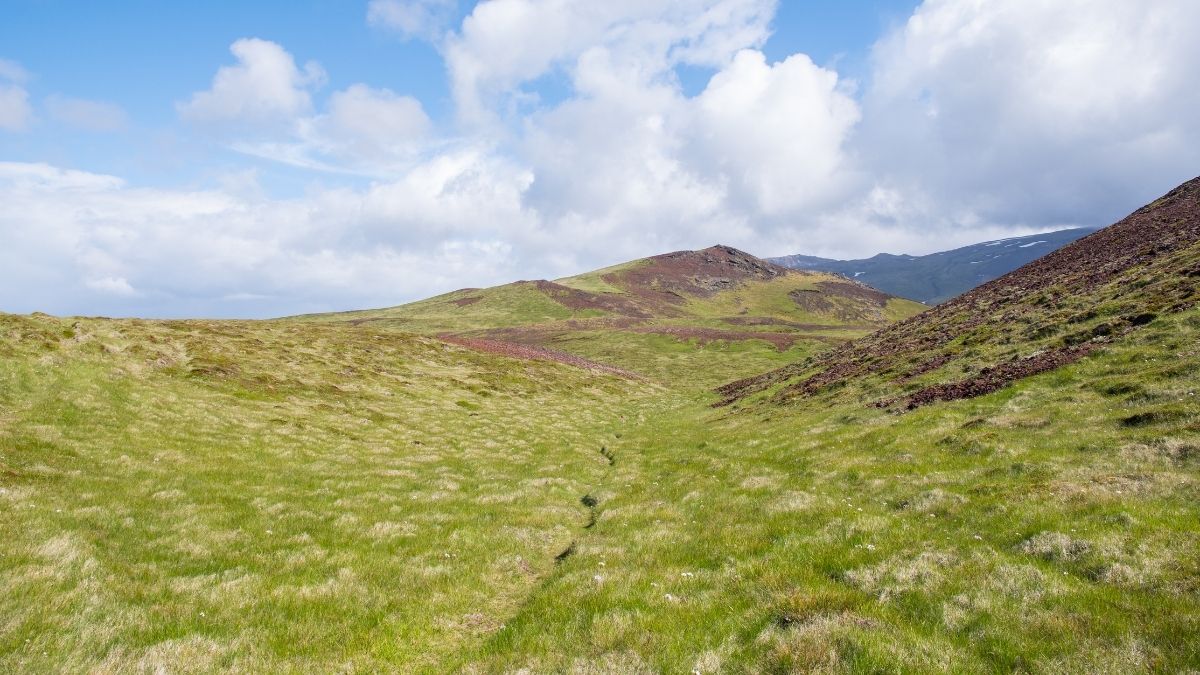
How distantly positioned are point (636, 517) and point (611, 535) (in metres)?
1.96

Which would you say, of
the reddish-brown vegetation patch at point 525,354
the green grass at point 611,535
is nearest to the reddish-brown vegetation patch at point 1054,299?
the green grass at point 611,535

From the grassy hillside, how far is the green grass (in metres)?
0.08

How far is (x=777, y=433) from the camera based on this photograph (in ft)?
100

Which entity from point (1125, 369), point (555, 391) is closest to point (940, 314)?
point (1125, 369)

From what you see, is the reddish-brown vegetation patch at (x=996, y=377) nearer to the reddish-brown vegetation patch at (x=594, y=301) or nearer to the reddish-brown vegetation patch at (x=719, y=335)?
the reddish-brown vegetation patch at (x=719, y=335)

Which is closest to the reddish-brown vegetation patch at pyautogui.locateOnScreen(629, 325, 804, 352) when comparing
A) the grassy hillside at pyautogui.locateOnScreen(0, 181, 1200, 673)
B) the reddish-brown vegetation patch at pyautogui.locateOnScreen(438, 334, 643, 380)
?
the reddish-brown vegetation patch at pyautogui.locateOnScreen(438, 334, 643, 380)

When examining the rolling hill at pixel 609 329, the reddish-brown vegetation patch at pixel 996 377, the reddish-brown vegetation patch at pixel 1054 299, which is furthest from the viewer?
the rolling hill at pixel 609 329

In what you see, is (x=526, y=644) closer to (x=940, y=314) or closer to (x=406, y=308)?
(x=940, y=314)

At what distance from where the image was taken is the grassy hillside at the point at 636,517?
28.8ft

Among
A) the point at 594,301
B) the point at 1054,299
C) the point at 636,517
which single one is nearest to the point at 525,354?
the point at 1054,299

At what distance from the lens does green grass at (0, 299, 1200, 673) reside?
8656mm

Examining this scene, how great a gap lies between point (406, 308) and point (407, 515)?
620 ft

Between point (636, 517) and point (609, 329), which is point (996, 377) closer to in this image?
point (636, 517)

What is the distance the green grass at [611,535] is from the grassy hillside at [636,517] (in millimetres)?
82
